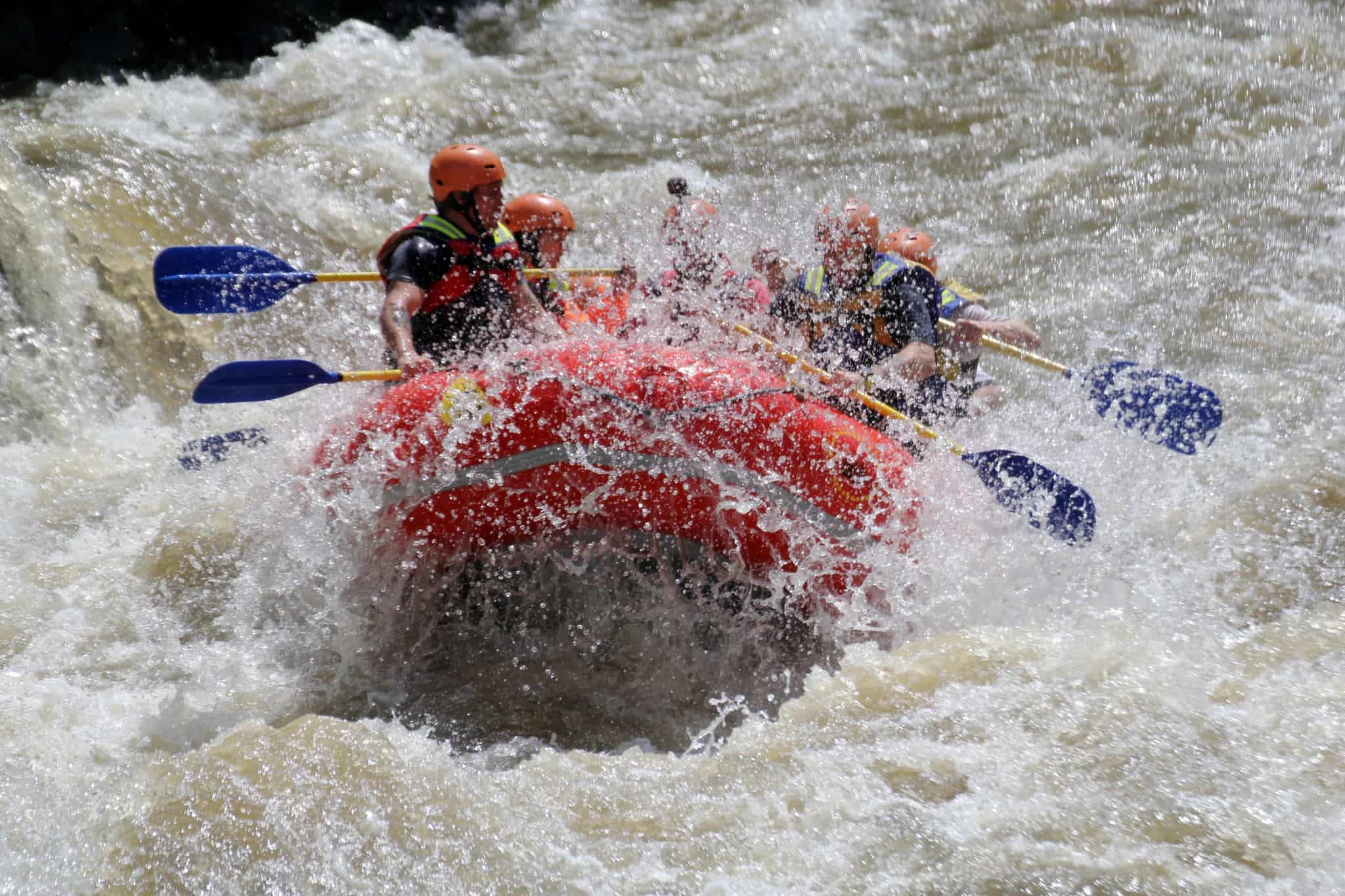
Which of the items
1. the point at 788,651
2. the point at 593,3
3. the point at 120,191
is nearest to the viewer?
the point at 788,651

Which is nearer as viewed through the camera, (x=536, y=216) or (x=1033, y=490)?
(x=1033, y=490)

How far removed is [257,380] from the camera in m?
3.49

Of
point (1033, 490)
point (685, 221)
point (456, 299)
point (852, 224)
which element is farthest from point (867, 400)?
point (685, 221)

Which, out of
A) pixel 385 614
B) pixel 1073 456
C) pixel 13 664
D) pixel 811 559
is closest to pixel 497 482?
pixel 385 614

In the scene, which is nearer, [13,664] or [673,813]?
[673,813]

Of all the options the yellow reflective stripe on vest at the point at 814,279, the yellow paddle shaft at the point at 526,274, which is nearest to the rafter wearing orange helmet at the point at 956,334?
the yellow reflective stripe on vest at the point at 814,279

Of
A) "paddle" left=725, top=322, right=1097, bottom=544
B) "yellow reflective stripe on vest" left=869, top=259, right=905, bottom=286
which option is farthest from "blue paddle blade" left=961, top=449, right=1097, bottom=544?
"yellow reflective stripe on vest" left=869, top=259, right=905, bottom=286

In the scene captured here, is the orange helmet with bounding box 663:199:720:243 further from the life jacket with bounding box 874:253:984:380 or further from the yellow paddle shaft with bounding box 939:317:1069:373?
the yellow paddle shaft with bounding box 939:317:1069:373

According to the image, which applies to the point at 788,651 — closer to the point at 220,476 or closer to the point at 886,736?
the point at 886,736

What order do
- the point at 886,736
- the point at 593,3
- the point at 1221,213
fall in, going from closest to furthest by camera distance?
the point at 886,736 → the point at 1221,213 → the point at 593,3

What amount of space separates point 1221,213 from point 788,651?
490 centimetres

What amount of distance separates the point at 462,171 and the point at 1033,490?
2.17 m

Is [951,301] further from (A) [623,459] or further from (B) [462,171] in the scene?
(B) [462,171]

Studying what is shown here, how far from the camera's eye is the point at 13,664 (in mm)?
3240
